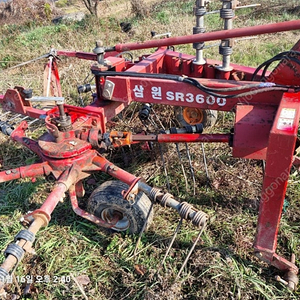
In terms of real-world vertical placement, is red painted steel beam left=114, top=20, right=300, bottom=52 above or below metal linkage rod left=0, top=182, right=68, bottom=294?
above

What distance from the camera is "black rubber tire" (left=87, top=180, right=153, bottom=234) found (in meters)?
2.73

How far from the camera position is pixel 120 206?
8.99ft

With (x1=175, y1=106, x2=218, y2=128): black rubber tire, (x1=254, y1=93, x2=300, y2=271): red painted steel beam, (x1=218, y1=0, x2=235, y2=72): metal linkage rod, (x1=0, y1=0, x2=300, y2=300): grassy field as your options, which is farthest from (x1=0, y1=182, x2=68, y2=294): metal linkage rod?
(x1=175, y1=106, x2=218, y2=128): black rubber tire

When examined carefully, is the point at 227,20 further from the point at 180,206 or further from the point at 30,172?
the point at 30,172

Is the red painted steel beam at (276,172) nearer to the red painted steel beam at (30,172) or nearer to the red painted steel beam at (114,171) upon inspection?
the red painted steel beam at (114,171)

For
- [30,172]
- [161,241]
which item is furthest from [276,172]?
[30,172]

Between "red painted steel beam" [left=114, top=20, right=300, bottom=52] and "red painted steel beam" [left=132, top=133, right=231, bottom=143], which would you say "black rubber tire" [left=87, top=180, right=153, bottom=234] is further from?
"red painted steel beam" [left=114, top=20, right=300, bottom=52]

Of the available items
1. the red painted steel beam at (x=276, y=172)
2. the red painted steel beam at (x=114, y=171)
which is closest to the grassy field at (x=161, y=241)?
the red painted steel beam at (x=276, y=172)

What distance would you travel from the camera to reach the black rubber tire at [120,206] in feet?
8.95

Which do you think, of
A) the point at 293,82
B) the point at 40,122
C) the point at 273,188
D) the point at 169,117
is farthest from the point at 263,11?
the point at 273,188

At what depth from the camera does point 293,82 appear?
8.04 feet

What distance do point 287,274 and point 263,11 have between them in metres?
9.55

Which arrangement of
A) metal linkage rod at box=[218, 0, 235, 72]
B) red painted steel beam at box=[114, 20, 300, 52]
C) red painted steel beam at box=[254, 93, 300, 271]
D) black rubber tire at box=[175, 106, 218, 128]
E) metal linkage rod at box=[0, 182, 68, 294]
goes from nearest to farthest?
metal linkage rod at box=[0, 182, 68, 294] → red painted steel beam at box=[254, 93, 300, 271] → red painted steel beam at box=[114, 20, 300, 52] → metal linkage rod at box=[218, 0, 235, 72] → black rubber tire at box=[175, 106, 218, 128]

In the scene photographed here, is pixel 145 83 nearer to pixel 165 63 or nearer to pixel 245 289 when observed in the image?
pixel 165 63
